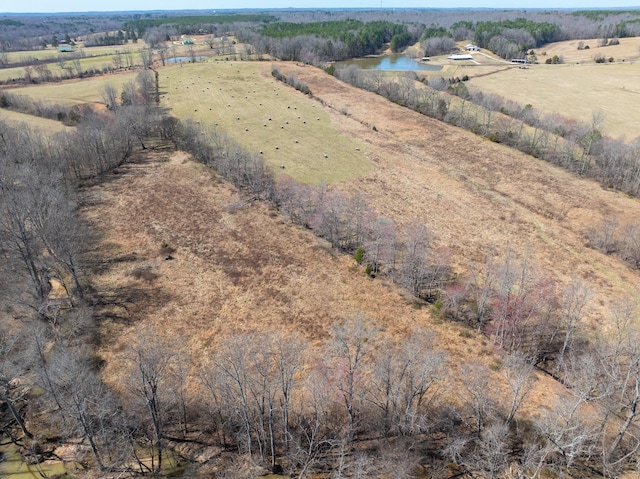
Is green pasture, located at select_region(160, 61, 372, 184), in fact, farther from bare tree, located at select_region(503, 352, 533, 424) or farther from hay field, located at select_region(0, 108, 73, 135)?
bare tree, located at select_region(503, 352, 533, 424)

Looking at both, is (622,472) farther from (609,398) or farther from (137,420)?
(137,420)

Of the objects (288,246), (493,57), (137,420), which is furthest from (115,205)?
(493,57)

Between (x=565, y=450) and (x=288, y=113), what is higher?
(x=288, y=113)

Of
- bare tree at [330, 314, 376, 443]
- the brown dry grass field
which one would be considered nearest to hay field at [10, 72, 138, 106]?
the brown dry grass field

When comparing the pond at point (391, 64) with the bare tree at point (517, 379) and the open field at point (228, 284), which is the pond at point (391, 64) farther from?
the bare tree at point (517, 379)

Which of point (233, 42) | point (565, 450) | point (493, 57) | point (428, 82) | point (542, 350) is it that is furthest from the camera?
point (233, 42)

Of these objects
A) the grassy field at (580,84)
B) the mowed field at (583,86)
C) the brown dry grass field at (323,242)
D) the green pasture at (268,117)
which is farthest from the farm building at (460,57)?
the brown dry grass field at (323,242)
